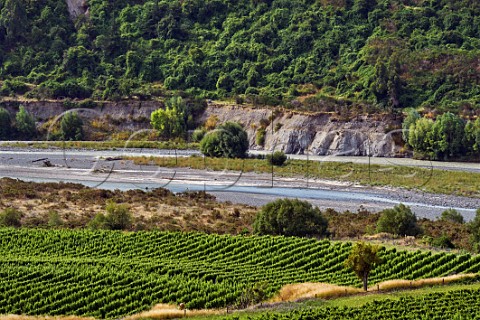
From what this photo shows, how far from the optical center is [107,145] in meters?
123

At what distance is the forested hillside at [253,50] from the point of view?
123312 millimetres

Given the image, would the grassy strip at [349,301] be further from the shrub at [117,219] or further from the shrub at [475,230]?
the shrub at [117,219]

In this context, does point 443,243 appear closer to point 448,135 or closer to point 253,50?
point 448,135

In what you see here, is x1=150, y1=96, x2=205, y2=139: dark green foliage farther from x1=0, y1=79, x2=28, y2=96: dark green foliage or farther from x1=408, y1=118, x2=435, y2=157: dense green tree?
x1=408, y1=118, x2=435, y2=157: dense green tree

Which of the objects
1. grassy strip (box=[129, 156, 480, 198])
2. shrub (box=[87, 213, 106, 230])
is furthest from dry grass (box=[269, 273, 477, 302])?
grassy strip (box=[129, 156, 480, 198])

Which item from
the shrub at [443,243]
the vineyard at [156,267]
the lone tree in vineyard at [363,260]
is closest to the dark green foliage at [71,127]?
the vineyard at [156,267]

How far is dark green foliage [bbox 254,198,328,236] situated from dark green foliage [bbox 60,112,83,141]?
7132 centimetres

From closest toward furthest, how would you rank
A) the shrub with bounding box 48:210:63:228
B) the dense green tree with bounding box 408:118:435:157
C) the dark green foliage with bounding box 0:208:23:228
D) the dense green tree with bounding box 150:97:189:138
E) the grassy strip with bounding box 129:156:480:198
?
1. the shrub with bounding box 48:210:63:228
2. the dark green foliage with bounding box 0:208:23:228
3. the grassy strip with bounding box 129:156:480:198
4. the dense green tree with bounding box 408:118:435:157
5. the dense green tree with bounding box 150:97:189:138

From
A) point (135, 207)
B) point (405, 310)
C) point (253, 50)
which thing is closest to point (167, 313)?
point (405, 310)

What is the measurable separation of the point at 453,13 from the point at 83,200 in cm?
7714

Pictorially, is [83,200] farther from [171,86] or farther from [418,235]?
[171,86]

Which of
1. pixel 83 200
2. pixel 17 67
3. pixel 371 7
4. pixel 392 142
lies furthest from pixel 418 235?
pixel 17 67

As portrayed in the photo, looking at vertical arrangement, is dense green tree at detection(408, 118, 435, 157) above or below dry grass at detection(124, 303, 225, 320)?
above

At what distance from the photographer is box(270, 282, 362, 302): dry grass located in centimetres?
4331
